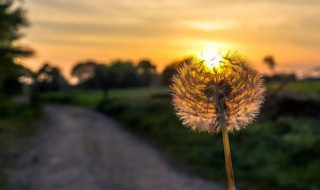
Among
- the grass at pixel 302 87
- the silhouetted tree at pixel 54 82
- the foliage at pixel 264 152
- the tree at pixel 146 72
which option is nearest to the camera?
the foliage at pixel 264 152

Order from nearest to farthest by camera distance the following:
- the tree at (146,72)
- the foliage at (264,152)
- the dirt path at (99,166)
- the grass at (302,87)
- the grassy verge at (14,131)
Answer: the foliage at (264,152) → the dirt path at (99,166) → the grassy verge at (14,131) → the grass at (302,87) → the tree at (146,72)

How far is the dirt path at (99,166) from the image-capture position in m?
15.3

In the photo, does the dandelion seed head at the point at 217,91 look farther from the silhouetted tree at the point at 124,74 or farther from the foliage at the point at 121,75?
the silhouetted tree at the point at 124,74

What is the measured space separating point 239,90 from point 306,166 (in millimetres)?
12076

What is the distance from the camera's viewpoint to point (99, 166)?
1822 centimetres

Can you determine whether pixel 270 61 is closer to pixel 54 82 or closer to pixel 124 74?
pixel 124 74

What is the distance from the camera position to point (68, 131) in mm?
29047

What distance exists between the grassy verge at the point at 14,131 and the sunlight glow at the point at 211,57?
14.6m

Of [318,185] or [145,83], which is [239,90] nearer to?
[318,185]

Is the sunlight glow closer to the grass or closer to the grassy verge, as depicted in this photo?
the grassy verge

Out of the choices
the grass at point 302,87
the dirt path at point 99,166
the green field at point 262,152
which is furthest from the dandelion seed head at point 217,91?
the grass at point 302,87

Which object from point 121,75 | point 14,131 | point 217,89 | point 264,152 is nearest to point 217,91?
point 217,89

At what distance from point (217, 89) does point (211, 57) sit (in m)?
0.18

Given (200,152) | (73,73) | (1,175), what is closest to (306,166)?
(200,152)
